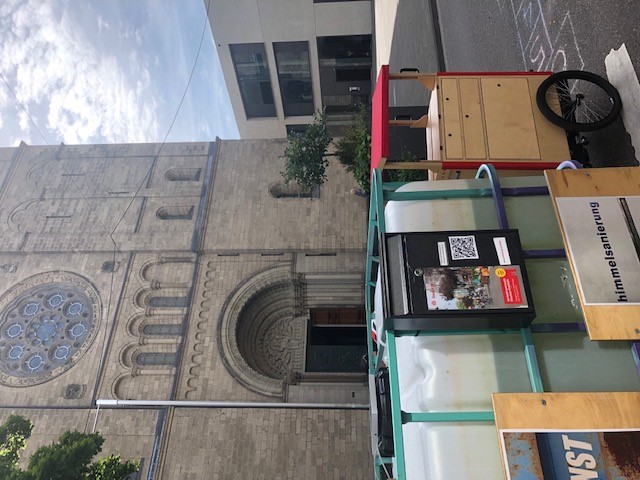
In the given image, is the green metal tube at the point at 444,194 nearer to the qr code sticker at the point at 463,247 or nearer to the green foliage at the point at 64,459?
the qr code sticker at the point at 463,247

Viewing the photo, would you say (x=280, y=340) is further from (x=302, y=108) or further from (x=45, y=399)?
(x=302, y=108)

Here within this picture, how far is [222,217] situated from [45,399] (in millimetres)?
9852

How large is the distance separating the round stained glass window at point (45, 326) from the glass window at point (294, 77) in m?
17.8

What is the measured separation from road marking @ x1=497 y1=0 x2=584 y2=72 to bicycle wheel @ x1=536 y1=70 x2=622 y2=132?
82cm

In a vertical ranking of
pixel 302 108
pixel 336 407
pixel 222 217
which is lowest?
pixel 336 407

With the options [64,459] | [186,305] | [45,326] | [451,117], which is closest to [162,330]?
[186,305]

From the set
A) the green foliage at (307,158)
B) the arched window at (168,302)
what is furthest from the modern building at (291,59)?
the arched window at (168,302)

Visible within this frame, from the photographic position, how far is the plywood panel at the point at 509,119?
6.95 metres

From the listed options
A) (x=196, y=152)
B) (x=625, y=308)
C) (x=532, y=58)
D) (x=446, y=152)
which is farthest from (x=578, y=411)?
(x=196, y=152)

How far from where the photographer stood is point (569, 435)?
3.83 m

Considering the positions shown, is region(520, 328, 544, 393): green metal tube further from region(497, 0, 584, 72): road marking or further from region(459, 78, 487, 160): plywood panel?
region(497, 0, 584, 72): road marking

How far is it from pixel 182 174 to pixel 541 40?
16647mm

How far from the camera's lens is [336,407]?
15.3 m

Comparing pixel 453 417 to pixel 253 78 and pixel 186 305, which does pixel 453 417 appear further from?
pixel 253 78
